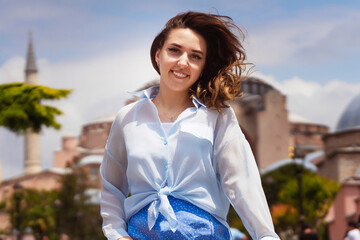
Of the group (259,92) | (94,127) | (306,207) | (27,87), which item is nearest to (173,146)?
(27,87)

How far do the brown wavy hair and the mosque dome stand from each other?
48.6 m

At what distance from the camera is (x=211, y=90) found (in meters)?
2.66

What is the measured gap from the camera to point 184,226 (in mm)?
2459

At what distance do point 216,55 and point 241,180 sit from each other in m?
0.52

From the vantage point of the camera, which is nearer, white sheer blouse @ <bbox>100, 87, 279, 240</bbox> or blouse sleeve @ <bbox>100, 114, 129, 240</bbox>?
white sheer blouse @ <bbox>100, 87, 279, 240</bbox>

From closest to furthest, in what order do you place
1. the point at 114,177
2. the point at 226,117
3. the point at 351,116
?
1. the point at 226,117
2. the point at 114,177
3. the point at 351,116

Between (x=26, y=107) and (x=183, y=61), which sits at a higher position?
(x=183, y=61)

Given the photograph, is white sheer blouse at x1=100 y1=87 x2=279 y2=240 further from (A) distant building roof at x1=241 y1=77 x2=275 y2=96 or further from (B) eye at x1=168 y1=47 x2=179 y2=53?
(A) distant building roof at x1=241 y1=77 x2=275 y2=96

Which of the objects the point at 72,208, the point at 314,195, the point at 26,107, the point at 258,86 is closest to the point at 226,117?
the point at 26,107

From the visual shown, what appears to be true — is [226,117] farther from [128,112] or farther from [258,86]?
[258,86]

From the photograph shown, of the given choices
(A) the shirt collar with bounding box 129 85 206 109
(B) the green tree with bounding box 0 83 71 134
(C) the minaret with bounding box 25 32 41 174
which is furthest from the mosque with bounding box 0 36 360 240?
(A) the shirt collar with bounding box 129 85 206 109

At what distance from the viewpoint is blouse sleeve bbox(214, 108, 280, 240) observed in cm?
248

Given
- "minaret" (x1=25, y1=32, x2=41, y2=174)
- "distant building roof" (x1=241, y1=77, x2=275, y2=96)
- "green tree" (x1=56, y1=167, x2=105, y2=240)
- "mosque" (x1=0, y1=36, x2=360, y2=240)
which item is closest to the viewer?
"green tree" (x1=56, y1=167, x2=105, y2=240)

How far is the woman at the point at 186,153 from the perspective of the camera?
8.21 ft
